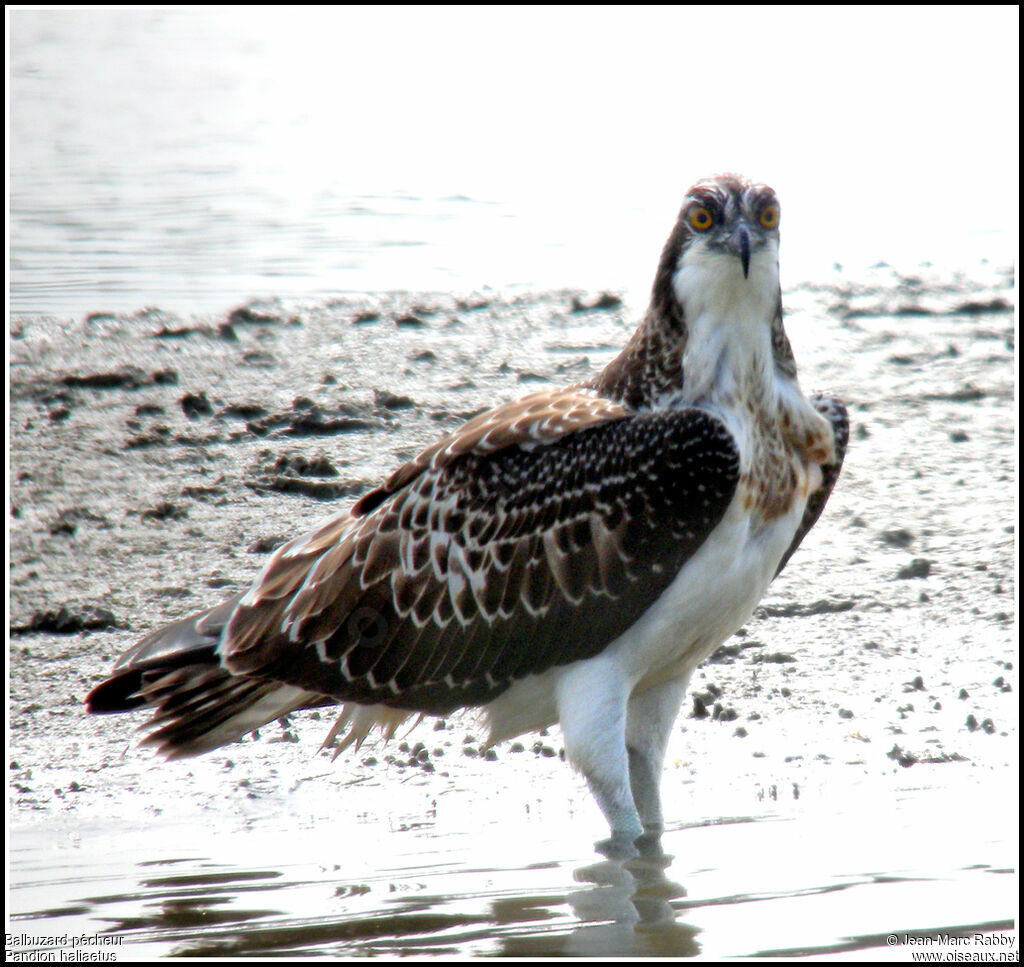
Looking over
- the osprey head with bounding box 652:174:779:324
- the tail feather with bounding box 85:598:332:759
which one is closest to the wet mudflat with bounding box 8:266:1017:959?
the tail feather with bounding box 85:598:332:759

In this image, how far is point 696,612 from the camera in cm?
586

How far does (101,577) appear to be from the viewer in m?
8.83

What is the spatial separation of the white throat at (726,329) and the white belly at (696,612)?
44 centimetres

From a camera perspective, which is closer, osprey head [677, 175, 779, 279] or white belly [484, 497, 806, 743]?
white belly [484, 497, 806, 743]

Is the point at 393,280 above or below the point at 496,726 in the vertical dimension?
above

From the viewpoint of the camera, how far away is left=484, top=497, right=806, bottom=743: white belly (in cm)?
583

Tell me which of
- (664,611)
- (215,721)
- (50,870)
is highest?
(664,611)

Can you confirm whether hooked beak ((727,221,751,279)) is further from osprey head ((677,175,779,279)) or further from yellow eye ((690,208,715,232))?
yellow eye ((690,208,715,232))

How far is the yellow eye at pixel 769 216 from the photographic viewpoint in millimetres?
6043

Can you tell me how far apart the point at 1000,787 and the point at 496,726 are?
1903 millimetres

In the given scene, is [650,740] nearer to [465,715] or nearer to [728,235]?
[465,715]

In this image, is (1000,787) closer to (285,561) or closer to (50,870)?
(285,561)

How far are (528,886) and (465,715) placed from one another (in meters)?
1.83

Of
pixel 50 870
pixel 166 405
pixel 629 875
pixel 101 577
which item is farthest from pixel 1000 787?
pixel 166 405
